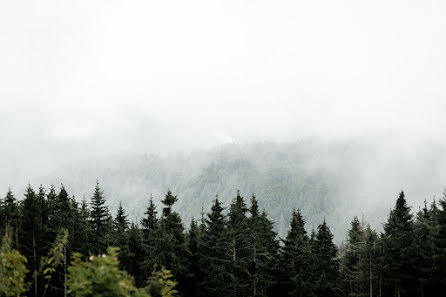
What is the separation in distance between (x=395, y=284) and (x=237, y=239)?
730 inches

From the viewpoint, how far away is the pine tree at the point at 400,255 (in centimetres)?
3847

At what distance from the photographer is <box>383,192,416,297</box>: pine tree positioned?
38.5m

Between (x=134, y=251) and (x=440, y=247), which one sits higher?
(x=134, y=251)

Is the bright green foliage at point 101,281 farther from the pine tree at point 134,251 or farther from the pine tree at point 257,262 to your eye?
the pine tree at point 134,251

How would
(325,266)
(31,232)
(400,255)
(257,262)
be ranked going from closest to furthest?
(31,232) → (400,255) → (257,262) → (325,266)

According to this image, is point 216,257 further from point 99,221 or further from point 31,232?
point 31,232

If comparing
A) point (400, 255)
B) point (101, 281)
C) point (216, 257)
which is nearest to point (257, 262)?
point (216, 257)

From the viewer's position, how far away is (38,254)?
3747 centimetres

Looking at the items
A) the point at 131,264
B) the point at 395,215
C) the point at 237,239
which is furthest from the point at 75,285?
the point at 395,215

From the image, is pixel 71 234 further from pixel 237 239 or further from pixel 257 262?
pixel 257 262

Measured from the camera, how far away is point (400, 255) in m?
38.2

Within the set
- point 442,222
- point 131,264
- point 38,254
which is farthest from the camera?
point 131,264

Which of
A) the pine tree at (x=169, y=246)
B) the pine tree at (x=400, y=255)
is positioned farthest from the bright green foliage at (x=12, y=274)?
the pine tree at (x=400, y=255)

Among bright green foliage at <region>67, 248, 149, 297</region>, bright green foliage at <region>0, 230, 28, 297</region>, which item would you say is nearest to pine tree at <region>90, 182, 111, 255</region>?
bright green foliage at <region>0, 230, 28, 297</region>
